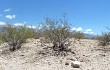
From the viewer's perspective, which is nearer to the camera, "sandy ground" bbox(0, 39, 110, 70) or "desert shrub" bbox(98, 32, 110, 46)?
"sandy ground" bbox(0, 39, 110, 70)

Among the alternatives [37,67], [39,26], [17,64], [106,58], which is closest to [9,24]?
[39,26]

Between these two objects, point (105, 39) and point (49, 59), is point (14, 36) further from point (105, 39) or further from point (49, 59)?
point (105, 39)

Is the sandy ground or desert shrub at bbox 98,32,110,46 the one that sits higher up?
desert shrub at bbox 98,32,110,46

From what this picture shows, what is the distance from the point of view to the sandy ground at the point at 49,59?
11078 millimetres

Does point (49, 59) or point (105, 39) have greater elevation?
point (105, 39)

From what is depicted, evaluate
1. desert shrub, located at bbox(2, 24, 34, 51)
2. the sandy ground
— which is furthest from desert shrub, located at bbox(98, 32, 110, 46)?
desert shrub, located at bbox(2, 24, 34, 51)

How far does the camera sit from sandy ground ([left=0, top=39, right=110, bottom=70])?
11078mm

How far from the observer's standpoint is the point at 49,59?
12.2 m

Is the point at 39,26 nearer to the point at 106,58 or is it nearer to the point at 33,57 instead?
the point at 33,57

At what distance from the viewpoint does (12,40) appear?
15820mm

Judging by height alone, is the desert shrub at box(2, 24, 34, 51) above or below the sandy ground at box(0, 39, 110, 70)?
above

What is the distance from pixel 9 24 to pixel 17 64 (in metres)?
4.83

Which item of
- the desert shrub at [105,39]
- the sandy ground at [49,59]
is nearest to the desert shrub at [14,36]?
the sandy ground at [49,59]

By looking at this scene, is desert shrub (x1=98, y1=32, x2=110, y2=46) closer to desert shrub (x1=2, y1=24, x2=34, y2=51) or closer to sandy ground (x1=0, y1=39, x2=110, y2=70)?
sandy ground (x1=0, y1=39, x2=110, y2=70)
